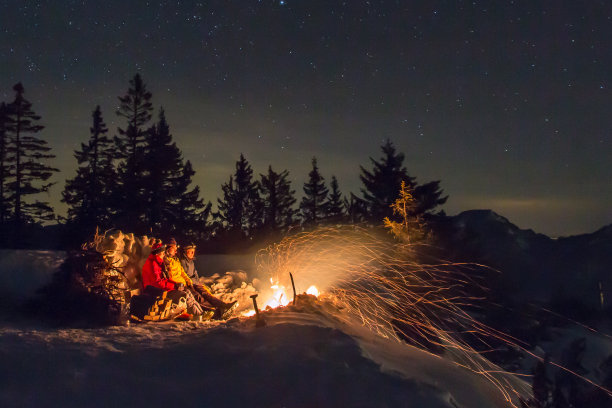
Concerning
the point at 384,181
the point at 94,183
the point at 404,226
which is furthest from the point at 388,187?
the point at 94,183

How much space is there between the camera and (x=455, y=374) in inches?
173

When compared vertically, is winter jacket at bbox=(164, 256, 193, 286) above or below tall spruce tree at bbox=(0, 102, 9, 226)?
below

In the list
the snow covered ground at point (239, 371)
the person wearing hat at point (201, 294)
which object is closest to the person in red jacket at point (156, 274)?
the person wearing hat at point (201, 294)

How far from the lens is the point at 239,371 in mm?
4043

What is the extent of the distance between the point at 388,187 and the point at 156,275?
Result: 27348 millimetres

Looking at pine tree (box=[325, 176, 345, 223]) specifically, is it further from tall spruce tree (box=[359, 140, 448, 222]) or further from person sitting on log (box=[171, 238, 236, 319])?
person sitting on log (box=[171, 238, 236, 319])

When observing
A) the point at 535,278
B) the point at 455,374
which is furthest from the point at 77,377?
the point at 535,278

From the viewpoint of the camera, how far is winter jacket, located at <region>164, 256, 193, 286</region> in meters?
8.69

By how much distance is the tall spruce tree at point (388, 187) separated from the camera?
32344 mm

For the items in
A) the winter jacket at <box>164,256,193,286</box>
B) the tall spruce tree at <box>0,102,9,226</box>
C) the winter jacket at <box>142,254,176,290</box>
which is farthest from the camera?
the tall spruce tree at <box>0,102,9,226</box>

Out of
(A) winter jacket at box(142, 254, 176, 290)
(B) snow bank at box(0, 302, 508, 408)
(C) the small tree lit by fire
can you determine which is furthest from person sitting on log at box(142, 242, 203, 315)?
(C) the small tree lit by fire

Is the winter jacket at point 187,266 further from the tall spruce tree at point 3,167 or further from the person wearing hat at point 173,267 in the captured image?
the tall spruce tree at point 3,167

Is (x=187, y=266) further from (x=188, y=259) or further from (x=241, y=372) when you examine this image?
(x=241, y=372)

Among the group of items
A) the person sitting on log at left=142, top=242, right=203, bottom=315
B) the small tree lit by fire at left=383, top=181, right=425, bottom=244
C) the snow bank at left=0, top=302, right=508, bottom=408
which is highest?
the small tree lit by fire at left=383, top=181, right=425, bottom=244
